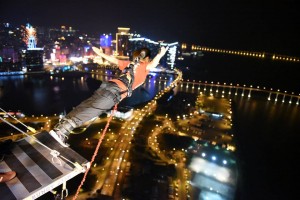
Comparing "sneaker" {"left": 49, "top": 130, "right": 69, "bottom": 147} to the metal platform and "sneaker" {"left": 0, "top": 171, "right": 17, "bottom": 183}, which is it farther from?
"sneaker" {"left": 0, "top": 171, "right": 17, "bottom": 183}

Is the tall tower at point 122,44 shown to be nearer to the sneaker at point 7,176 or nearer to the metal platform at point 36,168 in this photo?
the metal platform at point 36,168

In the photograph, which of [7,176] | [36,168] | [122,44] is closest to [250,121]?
[36,168]

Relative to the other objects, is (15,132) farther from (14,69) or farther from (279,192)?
(14,69)

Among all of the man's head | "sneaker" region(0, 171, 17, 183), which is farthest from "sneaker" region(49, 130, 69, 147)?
the man's head

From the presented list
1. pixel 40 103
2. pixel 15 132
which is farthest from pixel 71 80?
pixel 15 132

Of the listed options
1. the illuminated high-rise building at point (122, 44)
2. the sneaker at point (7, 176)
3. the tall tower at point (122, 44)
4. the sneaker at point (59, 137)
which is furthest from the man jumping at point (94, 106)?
the tall tower at point (122, 44)

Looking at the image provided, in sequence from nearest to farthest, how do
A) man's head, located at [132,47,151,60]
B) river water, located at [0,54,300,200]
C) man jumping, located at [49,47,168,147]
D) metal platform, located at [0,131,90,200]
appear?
1. metal platform, located at [0,131,90,200]
2. man jumping, located at [49,47,168,147]
3. man's head, located at [132,47,151,60]
4. river water, located at [0,54,300,200]
